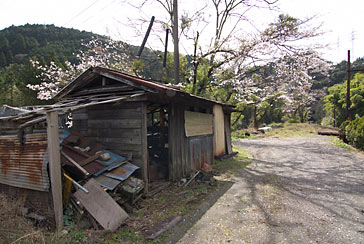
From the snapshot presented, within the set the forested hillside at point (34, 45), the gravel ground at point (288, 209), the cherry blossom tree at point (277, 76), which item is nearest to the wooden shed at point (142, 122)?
the gravel ground at point (288, 209)

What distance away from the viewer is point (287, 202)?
204 inches

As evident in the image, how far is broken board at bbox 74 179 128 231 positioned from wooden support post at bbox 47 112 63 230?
38cm

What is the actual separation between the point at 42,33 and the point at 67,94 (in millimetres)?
55172

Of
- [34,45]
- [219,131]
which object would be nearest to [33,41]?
[34,45]

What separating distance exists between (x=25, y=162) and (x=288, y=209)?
546 cm

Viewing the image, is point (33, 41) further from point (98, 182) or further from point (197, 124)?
point (98, 182)

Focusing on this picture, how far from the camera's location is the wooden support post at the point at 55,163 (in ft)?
11.6

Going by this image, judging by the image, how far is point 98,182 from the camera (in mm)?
4441

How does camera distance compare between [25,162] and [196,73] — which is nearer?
[25,162]

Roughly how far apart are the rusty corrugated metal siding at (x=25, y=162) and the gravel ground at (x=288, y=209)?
8.98 ft

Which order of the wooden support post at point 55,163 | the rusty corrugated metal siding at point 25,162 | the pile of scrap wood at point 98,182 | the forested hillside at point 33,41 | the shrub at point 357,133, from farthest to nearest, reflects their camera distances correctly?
the forested hillside at point 33,41, the shrub at point 357,133, the pile of scrap wood at point 98,182, the rusty corrugated metal siding at point 25,162, the wooden support post at point 55,163

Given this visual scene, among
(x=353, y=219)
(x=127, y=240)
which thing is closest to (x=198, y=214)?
(x=127, y=240)

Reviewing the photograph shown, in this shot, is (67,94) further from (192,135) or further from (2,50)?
(2,50)

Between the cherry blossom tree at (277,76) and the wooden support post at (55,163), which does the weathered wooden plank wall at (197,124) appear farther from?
the cherry blossom tree at (277,76)
